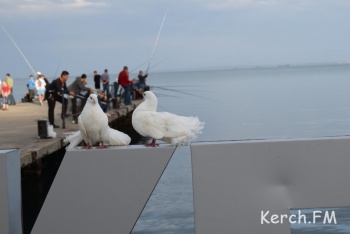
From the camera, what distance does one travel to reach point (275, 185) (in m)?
4.40

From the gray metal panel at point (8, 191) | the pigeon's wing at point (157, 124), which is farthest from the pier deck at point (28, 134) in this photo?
the gray metal panel at point (8, 191)

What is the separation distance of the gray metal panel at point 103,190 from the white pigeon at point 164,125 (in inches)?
11.8

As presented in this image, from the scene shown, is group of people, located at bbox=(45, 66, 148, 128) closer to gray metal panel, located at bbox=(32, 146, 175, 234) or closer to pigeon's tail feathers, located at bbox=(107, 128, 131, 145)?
pigeon's tail feathers, located at bbox=(107, 128, 131, 145)

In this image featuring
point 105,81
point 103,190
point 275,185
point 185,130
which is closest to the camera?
point 275,185

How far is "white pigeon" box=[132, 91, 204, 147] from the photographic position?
4883 mm

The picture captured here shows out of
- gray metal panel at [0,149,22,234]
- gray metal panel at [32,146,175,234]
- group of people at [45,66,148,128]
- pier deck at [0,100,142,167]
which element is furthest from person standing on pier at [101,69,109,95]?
gray metal panel at [32,146,175,234]

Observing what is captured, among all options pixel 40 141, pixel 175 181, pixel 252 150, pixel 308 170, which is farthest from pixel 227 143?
pixel 40 141

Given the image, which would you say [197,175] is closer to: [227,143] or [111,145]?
[227,143]

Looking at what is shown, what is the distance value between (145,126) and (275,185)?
1.06m

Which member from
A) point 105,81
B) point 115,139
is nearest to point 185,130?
point 115,139

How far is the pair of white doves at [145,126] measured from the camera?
495cm

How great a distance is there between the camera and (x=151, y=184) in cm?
457

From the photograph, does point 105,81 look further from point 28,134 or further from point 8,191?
point 8,191

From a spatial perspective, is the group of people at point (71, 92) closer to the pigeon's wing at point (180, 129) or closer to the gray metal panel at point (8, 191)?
the pigeon's wing at point (180, 129)
